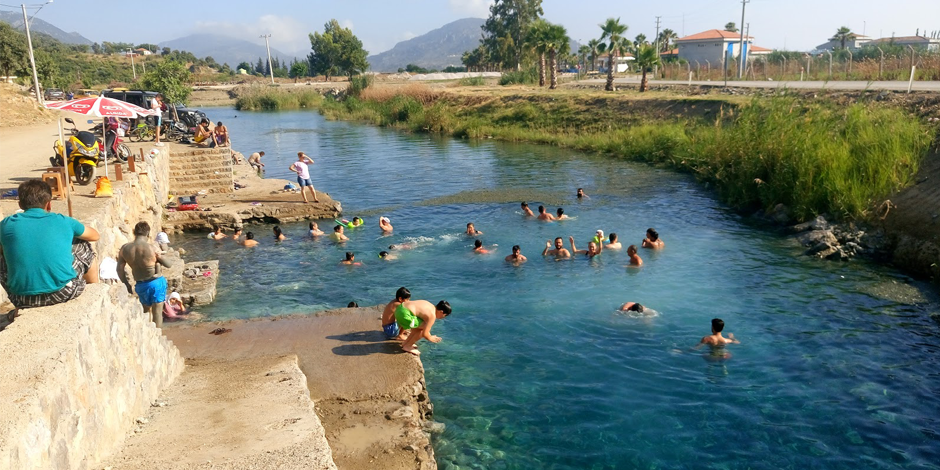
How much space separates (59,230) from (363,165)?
28.4m

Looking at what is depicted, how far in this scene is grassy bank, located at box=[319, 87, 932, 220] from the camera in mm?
18438

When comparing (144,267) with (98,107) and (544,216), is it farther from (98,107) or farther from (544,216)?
(544,216)

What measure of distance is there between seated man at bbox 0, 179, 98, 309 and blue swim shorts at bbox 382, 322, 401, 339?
429cm

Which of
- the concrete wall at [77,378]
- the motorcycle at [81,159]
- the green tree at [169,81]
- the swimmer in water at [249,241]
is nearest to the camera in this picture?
the concrete wall at [77,378]

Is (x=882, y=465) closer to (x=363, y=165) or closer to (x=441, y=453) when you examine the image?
(x=441, y=453)

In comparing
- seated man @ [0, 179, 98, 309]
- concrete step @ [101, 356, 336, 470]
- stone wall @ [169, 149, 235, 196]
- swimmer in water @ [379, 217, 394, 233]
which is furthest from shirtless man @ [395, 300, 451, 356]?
stone wall @ [169, 149, 235, 196]

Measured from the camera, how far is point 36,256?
6461 millimetres

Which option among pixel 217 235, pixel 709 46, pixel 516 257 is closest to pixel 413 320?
pixel 516 257

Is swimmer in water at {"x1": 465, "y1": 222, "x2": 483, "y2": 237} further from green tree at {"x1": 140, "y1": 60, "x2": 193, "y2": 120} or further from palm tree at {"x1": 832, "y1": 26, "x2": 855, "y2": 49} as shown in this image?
palm tree at {"x1": 832, "y1": 26, "x2": 855, "y2": 49}

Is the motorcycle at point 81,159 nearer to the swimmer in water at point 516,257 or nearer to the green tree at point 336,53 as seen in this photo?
the swimmer in water at point 516,257

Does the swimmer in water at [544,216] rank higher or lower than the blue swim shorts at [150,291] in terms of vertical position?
lower

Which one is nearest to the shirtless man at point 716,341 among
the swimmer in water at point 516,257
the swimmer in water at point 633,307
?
the swimmer in water at point 633,307

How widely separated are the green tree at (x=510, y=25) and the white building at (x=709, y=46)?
28402mm

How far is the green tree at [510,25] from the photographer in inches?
4141
